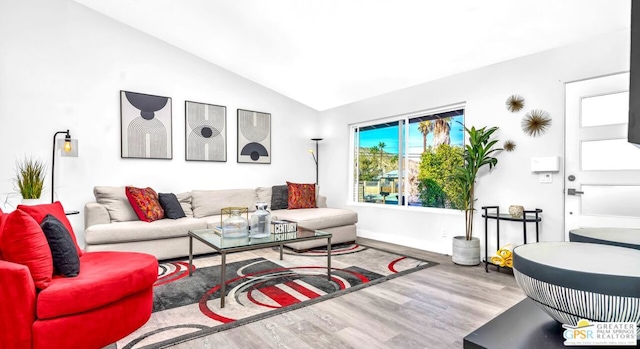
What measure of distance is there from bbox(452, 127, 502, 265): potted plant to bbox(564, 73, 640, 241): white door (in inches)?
28.4

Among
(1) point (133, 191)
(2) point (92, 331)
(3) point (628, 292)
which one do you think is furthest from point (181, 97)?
(3) point (628, 292)

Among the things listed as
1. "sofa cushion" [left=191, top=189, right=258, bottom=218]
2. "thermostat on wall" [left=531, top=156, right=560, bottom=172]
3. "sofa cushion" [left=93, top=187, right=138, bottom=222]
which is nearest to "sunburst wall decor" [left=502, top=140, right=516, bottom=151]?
"thermostat on wall" [left=531, top=156, right=560, bottom=172]

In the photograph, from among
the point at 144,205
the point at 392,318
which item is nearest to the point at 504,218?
the point at 392,318

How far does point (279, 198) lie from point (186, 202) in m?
1.43

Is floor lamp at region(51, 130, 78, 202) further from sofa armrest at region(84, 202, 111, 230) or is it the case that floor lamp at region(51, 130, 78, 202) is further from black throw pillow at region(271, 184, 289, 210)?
black throw pillow at region(271, 184, 289, 210)

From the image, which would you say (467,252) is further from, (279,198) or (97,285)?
(97,285)

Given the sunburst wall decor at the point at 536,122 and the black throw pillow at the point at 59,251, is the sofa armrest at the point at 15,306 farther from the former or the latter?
the sunburst wall decor at the point at 536,122

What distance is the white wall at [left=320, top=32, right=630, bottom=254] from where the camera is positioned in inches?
125

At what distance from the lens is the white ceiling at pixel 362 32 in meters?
2.93

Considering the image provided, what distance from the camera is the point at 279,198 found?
5344 mm

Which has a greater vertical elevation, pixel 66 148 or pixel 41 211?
pixel 66 148

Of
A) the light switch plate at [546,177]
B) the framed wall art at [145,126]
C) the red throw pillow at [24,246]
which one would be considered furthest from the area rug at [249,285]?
the framed wall art at [145,126]

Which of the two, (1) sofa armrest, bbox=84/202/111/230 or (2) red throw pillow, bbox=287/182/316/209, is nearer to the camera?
(1) sofa armrest, bbox=84/202/111/230

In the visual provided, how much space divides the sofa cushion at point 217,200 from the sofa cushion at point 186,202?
5 cm
